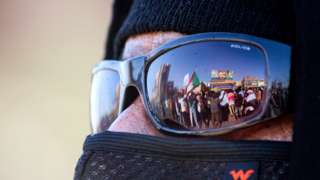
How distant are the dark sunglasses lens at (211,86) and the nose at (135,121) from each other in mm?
35

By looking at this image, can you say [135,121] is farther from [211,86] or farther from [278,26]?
[278,26]

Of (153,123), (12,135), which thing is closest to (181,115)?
(153,123)

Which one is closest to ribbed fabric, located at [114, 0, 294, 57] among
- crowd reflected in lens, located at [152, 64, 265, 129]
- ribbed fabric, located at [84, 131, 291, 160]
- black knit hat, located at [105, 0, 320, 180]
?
black knit hat, located at [105, 0, 320, 180]

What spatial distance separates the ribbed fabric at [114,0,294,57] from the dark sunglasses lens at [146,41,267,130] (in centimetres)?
5

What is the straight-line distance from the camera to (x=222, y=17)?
1540mm

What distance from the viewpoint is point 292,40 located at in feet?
4.78

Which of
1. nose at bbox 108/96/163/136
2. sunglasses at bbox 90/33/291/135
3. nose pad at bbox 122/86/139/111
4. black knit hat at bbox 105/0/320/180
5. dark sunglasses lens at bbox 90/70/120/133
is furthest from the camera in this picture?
dark sunglasses lens at bbox 90/70/120/133

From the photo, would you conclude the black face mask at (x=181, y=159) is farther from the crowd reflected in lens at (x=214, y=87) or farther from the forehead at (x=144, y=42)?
the forehead at (x=144, y=42)

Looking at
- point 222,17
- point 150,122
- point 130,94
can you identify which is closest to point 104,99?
point 130,94

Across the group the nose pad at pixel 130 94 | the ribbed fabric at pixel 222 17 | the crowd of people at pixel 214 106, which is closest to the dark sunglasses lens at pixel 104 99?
the nose pad at pixel 130 94

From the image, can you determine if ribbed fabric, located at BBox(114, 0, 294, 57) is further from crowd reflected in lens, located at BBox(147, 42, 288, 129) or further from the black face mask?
→ the black face mask

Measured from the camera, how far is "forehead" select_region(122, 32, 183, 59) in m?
1.62

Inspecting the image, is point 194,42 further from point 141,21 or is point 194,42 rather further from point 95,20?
point 95,20

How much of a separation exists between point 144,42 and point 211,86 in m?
0.27
